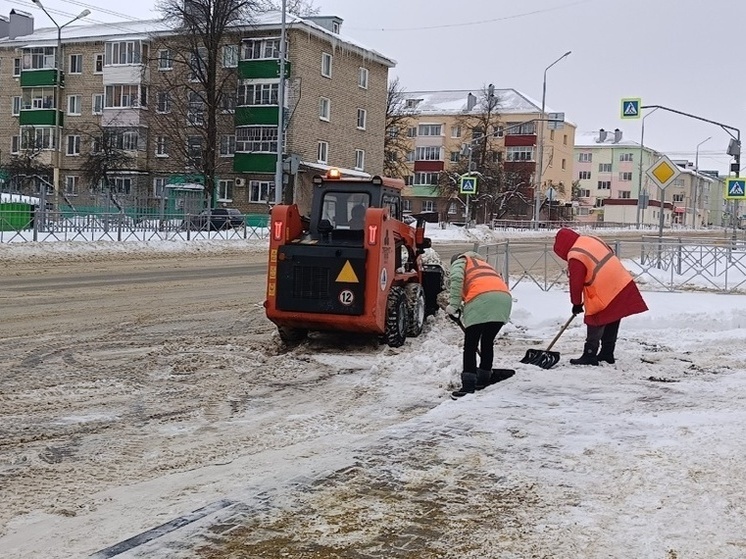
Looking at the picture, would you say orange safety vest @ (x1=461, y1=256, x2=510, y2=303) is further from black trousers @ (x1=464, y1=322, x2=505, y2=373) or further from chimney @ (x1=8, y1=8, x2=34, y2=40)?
chimney @ (x1=8, y1=8, x2=34, y2=40)

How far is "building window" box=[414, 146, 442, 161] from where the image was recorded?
87.6 metres

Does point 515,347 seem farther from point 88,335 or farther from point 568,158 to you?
point 568,158

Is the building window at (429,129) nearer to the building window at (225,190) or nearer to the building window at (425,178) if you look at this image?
the building window at (425,178)

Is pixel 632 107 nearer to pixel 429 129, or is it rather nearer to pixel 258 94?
pixel 258 94

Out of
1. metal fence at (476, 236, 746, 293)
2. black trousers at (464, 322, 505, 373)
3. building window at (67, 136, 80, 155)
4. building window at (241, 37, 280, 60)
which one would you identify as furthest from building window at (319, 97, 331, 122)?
black trousers at (464, 322, 505, 373)

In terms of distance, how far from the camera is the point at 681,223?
388 feet

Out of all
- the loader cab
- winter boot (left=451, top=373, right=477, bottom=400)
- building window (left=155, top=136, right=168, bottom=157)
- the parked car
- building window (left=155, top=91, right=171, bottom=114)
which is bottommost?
winter boot (left=451, top=373, right=477, bottom=400)

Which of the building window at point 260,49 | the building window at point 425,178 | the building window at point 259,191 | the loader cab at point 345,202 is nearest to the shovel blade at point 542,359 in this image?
the loader cab at point 345,202

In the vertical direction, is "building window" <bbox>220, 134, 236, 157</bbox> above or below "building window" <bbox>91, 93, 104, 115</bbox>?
below

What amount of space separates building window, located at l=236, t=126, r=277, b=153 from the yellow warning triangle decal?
39.3 meters

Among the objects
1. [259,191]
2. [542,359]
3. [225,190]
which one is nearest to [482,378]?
[542,359]

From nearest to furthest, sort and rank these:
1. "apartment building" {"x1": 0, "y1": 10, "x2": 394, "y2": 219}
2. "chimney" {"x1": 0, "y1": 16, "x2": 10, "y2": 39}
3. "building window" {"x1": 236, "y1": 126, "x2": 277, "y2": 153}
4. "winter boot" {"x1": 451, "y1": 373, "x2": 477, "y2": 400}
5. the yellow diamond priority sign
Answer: "winter boot" {"x1": 451, "y1": 373, "x2": 477, "y2": 400} < the yellow diamond priority sign < "apartment building" {"x1": 0, "y1": 10, "x2": 394, "y2": 219} < "building window" {"x1": 236, "y1": 126, "x2": 277, "y2": 153} < "chimney" {"x1": 0, "y1": 16, "x2": 10, "y2": 39}

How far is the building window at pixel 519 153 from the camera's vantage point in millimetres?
84125

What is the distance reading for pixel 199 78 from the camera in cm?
4266
